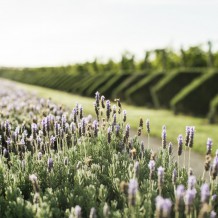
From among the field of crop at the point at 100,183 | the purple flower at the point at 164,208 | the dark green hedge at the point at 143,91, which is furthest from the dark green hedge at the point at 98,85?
the purple flower at the point at 164,208

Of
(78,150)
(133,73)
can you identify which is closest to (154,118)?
(133,73)

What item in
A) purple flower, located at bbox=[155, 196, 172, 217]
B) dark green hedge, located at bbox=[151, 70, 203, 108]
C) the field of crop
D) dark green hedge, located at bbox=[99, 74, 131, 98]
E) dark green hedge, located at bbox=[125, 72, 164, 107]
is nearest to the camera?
purple flower, located at bbox=[155, 196, 172, 217]

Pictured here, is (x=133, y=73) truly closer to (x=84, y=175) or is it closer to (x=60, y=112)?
(x=60, y=112)

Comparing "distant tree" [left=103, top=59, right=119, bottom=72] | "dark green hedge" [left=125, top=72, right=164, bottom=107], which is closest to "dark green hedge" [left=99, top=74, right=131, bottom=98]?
"dark green hedge" [left=125, top=72, right=164, bottom=107]

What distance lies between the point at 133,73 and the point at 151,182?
24794 mm

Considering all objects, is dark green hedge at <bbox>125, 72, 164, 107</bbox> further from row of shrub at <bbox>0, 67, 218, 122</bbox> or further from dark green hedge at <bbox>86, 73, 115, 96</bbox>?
dark green hedge at <bbox>86, 73, 115, 96</bbox>

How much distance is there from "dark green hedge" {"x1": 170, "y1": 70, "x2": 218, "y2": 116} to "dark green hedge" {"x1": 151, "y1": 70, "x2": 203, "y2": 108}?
218cm

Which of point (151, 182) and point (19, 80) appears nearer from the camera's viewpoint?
point (151, 182)

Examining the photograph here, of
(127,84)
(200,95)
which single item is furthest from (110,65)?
(200,95)

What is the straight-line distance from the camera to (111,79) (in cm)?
2981

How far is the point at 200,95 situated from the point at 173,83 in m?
3.18

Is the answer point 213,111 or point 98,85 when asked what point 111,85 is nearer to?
point 98,85

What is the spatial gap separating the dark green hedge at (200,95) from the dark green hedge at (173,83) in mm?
2177

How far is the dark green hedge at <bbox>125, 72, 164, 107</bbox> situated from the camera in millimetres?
24234
